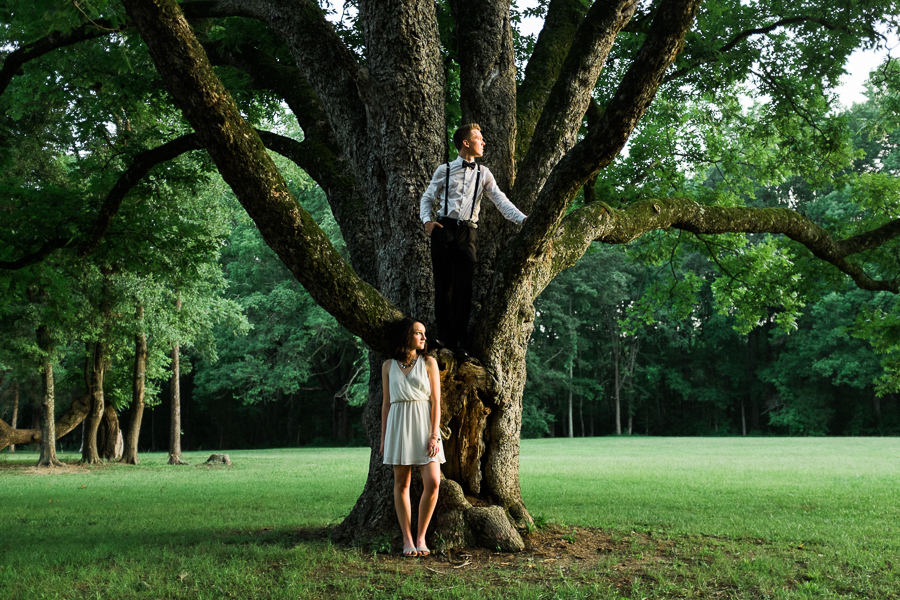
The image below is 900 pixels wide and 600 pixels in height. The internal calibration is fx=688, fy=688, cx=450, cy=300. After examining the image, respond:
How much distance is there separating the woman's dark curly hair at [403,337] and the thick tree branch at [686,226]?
1.50 meters

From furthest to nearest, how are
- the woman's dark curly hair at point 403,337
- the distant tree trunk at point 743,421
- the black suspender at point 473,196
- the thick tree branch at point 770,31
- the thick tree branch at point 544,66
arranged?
the distant tree trunk at point 743,421 < the thick tree branch at point 770,31 < the thick tree branch at point 544,66 < the black suspender at point 473,196 < the woman's dark curly hair at point 403,337

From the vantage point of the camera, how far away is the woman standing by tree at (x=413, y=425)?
555 cm

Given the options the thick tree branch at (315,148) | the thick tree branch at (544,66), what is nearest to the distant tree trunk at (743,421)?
the thick tree branch at (544,66)

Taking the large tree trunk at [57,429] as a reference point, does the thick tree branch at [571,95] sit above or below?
above

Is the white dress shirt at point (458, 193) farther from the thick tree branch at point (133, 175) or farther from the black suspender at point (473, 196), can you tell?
the thick tree branch at point (133, 175)

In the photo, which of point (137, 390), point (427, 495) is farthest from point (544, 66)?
point (137, 390)

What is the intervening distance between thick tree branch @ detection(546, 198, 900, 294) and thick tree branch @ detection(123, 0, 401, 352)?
5.92 feet

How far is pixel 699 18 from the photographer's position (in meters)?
9.87

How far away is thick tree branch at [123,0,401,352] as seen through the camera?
432cm

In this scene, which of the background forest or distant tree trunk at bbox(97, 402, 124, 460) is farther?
distant tree trunk at bbox(97, 402, 124, 460)

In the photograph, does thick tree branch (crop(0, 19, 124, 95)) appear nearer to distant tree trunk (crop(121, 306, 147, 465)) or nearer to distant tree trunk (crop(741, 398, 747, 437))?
distant tree trunk (crop(121, 306, 147, 465))

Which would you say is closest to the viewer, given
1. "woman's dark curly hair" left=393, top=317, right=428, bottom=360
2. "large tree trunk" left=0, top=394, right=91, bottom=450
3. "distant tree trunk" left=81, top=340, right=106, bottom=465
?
"woman's dark curly hair" left=393, top=317, right=428, bottom=360

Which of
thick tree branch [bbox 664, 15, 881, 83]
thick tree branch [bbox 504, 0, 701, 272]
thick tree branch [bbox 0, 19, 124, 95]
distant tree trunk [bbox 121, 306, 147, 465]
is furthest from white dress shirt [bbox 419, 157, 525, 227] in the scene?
distant tree trunk [bbox 121, 306, 147, 465]

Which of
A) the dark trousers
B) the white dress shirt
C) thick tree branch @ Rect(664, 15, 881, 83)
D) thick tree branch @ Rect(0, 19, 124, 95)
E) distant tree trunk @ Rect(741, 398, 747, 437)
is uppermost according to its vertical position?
thick tree branch @ Rect(664, 15, 881, 83)
